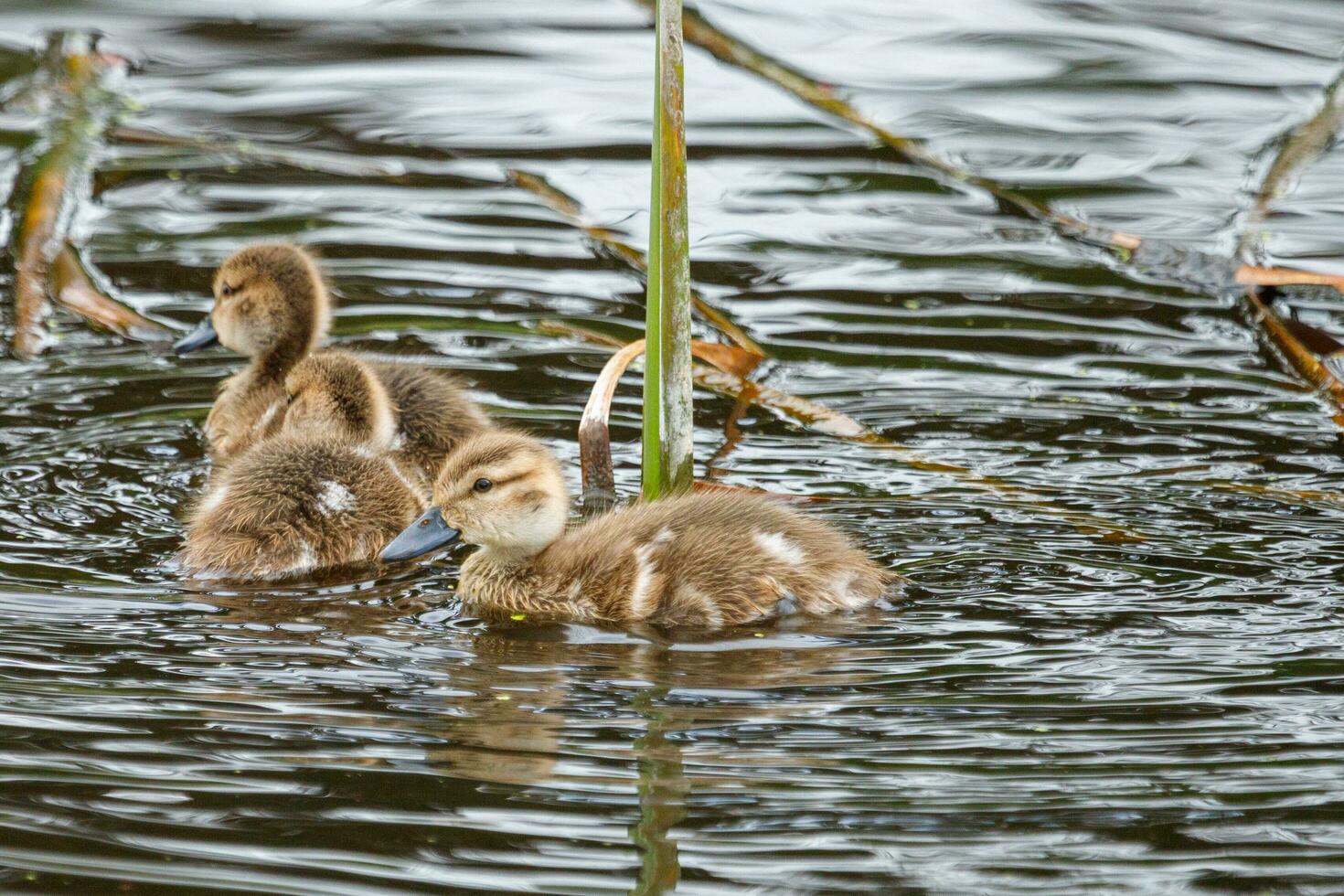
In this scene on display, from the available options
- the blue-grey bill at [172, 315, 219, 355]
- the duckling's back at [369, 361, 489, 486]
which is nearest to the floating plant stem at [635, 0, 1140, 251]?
the duckling's back at [369, 361, 489, 486]

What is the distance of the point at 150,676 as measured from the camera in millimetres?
3961

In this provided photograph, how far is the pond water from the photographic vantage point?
330 centimetres

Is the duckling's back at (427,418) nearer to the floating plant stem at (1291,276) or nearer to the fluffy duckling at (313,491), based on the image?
the fluffy duckling at (313,491)

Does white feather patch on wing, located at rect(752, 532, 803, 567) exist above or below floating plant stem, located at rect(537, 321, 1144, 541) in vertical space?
below

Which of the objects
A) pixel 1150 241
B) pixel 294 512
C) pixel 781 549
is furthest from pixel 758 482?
pixel 1150 241

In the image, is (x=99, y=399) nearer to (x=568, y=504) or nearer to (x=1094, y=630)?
(x=568, y=504)

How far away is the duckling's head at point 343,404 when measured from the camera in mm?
5363

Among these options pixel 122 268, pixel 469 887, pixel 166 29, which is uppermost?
pixel 166 29

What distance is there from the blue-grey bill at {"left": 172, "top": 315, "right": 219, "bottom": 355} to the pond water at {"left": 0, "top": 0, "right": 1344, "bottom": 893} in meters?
0.16

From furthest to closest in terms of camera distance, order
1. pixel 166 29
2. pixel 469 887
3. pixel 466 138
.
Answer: pixel 166 29, pixel 466 138, pixel 469 887

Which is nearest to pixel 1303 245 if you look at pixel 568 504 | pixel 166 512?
pixel 568 504

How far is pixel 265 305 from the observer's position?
600cm

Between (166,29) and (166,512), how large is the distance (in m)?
5.25

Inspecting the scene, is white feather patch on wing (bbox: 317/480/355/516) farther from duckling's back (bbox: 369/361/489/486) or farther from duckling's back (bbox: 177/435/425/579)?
duckling's back (bbox: 369/361/489/486)
